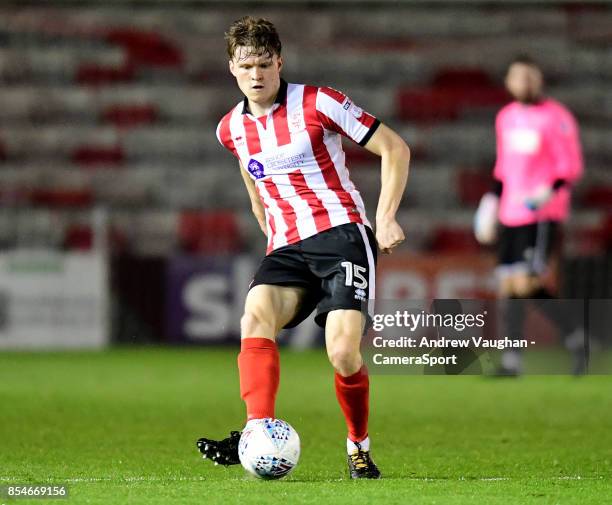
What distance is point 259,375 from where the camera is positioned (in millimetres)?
4234

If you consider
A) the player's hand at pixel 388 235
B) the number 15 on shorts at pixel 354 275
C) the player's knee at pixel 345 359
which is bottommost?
the player's knee at pixel 345 359

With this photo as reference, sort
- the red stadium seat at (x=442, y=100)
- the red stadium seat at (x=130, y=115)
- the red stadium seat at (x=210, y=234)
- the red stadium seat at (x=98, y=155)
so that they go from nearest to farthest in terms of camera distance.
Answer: the red stadium seat at (x=210, y=234), the red stadium seat at (x=98, y=155), the red stadium seat at (x=130, y=115), the red stadium seat at (x=442, y=100)

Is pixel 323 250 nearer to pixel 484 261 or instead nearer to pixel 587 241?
pixel 484 261

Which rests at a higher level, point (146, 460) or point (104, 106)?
point (104, 106)

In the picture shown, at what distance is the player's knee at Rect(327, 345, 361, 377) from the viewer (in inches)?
168

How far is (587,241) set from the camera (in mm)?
12680

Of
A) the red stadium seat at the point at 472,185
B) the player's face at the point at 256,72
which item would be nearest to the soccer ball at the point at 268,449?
the player's face at the point at 256,72

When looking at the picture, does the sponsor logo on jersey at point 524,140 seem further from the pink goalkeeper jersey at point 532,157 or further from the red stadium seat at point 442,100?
the red stadium seat at point 442,100

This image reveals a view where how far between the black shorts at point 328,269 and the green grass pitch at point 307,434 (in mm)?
546

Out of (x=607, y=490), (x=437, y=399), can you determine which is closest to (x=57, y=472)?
(x=607, y=490)

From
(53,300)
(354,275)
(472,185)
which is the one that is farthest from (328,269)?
(472,185)

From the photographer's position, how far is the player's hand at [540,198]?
851cm

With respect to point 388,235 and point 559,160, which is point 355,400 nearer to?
point 388,235

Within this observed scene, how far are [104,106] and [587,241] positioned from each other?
524cm
